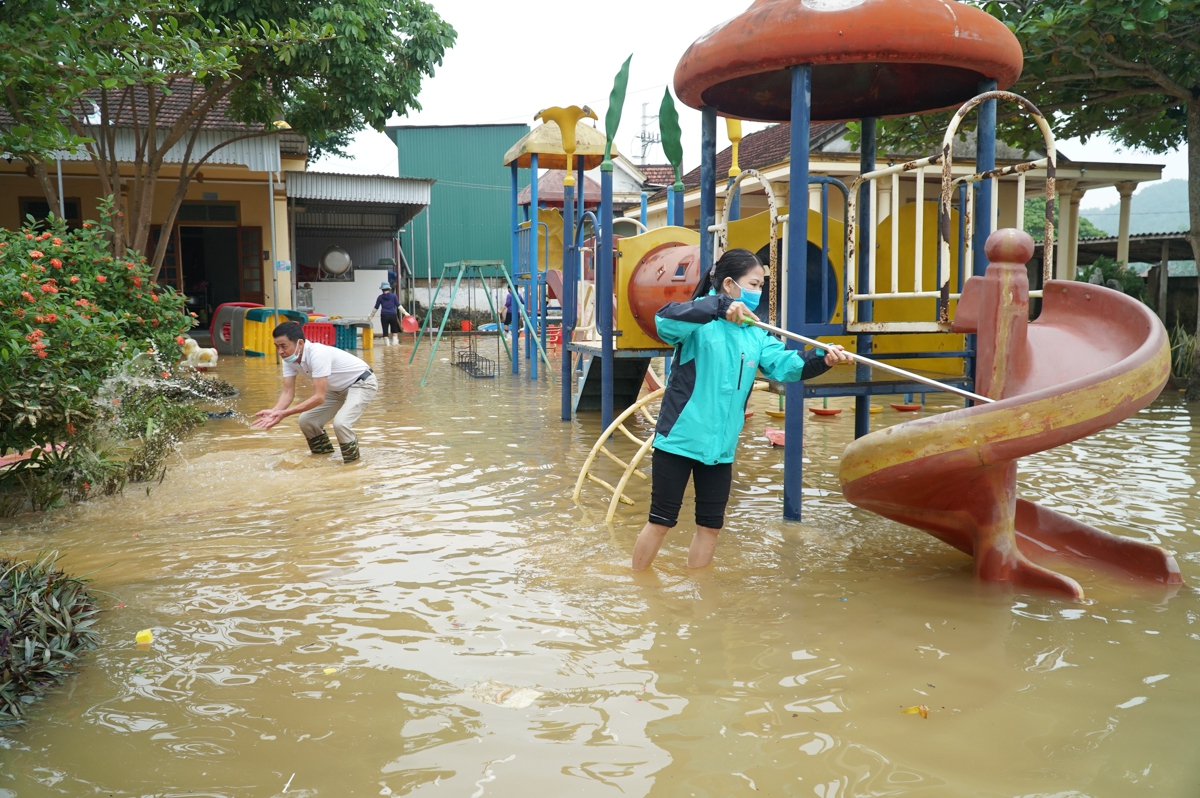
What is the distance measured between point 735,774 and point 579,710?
2.02 feet

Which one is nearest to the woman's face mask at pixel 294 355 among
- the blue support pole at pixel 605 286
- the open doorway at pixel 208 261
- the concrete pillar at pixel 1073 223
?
the blue support pole at pixel 605 286

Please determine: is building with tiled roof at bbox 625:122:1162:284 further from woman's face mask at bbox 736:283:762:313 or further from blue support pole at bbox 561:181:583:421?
woman's face mask at bbox 736:283:762:313

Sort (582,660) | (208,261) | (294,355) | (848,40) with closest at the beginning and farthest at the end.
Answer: (582,660) < (848,40) < (294,355) < (208,261)

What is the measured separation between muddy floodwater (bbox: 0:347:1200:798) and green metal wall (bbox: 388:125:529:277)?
2758cm

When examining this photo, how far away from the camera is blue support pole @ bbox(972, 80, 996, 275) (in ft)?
17.8

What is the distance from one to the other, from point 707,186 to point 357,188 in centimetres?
1620

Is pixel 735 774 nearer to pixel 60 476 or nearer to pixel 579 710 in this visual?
pixel 579 710

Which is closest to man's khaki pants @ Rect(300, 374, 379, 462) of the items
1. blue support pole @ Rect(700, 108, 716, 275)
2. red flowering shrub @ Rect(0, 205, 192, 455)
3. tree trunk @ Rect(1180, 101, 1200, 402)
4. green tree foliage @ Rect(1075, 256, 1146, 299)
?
red flowering shrub @ Rect(0, 205, 192, 455)

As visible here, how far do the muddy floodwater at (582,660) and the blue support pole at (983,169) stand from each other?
5.80ft

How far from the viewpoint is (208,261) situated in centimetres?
2341

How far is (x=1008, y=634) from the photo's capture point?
3.75m

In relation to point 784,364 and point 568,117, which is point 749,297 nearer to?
point 784,364

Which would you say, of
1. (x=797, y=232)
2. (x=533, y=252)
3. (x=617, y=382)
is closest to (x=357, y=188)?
(x=533, y=252)

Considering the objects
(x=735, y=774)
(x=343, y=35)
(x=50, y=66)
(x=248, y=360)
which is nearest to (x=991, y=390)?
(x=735, y=774)
